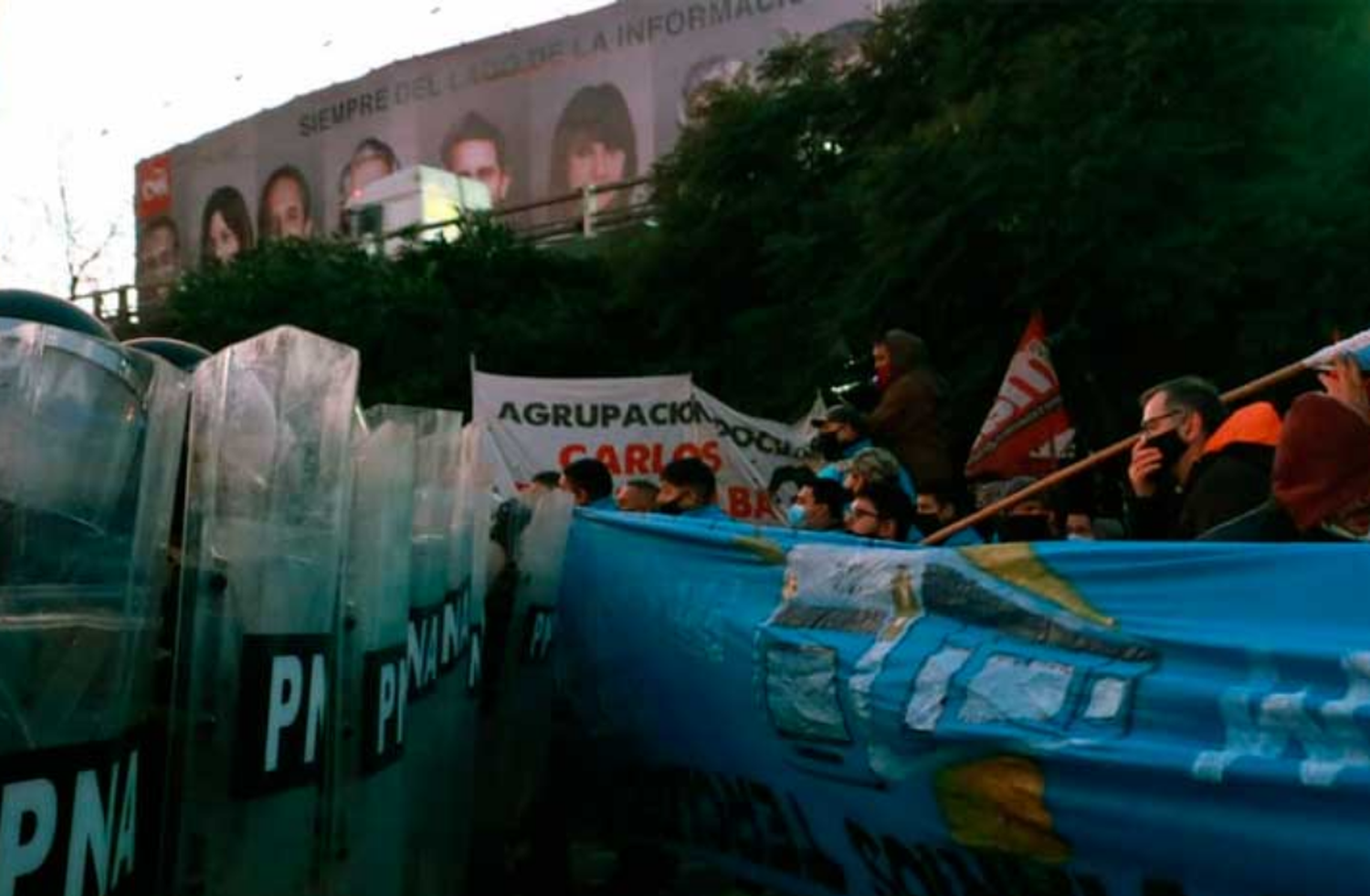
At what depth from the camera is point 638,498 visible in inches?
349

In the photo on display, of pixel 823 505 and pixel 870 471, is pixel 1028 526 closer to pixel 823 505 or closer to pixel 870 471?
pixel 870 471

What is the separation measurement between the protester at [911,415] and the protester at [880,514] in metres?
1.64

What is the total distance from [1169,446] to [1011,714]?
173 centimetres

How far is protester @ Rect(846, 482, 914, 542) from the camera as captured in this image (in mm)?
6898

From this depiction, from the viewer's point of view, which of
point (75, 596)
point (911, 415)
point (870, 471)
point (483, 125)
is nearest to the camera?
point (75, 596)

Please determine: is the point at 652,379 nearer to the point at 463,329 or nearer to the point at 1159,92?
the point at 1159,92

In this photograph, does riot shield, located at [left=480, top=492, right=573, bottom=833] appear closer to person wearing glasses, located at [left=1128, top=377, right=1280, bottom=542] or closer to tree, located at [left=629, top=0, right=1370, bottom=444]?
person wearing glasses, located at [left=1128, top=377, right=1280, bottom=542]

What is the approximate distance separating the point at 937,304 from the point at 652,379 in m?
2.10

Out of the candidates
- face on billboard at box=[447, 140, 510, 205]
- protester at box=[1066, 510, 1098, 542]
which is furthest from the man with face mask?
face on billboard at box=[447, 140, 510, 205]

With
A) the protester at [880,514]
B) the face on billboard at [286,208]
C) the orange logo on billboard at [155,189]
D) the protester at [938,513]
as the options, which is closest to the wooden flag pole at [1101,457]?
the protester at [880,514]

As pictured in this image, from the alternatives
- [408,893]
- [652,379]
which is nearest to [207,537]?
[408,893]

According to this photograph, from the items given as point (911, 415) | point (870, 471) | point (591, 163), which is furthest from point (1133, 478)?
point (591, 163)

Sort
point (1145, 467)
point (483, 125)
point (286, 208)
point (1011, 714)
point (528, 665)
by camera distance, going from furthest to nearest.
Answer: point (286, 208)
point (483, 125)
point (528, 665)
point (1145, 467)
point (1011, 714)

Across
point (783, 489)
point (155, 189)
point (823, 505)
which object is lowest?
point (823, 505)
